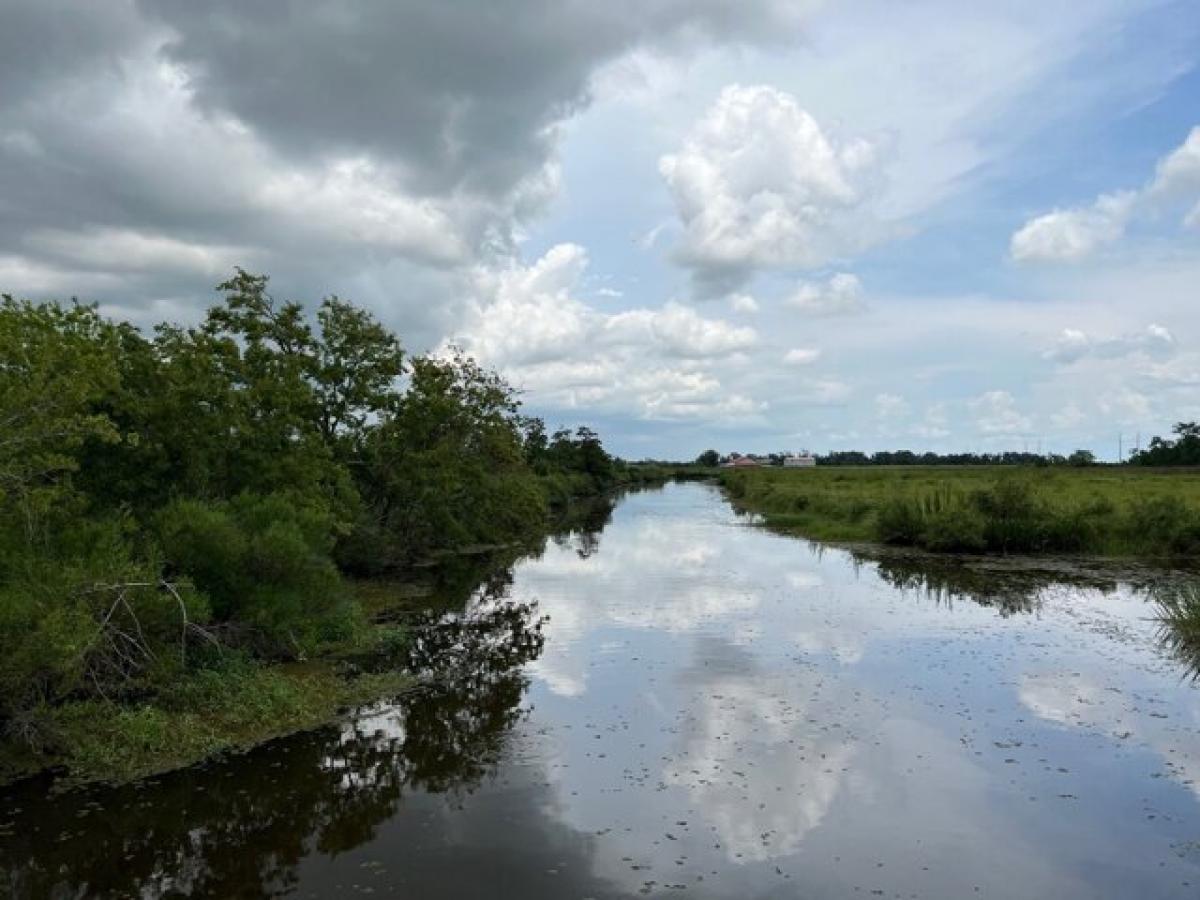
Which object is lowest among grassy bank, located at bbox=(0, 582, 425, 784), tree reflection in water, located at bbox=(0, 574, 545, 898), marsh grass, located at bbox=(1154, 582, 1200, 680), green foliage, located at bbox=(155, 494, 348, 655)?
tree reflection in water, located at bbox=(0, 574, 545, 898)

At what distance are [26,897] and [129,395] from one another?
1136cm

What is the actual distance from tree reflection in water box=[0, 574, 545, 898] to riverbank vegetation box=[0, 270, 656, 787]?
0.85 m

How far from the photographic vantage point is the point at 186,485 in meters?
19.2

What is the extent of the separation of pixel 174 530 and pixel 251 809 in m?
6.18

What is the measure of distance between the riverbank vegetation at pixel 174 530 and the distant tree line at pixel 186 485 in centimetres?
4

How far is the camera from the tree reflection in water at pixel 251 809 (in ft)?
29.8

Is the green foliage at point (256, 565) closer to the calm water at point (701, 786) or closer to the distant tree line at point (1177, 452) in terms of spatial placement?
the calm water at point (701, 786)

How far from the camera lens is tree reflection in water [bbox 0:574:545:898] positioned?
29.8 feet

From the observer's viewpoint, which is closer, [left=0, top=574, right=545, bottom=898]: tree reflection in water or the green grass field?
[left=0, top=574, right=545, bottom=898]: tree reflection in water

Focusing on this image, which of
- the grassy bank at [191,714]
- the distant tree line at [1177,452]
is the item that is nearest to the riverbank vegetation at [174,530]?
the grassy bank at [191,714]

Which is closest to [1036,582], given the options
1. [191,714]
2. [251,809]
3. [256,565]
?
[256,565]

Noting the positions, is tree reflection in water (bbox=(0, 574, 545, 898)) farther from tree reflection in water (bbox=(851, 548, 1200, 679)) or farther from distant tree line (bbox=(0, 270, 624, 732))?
tree reflection in water (bbox=(851, 548, 1200, 679))

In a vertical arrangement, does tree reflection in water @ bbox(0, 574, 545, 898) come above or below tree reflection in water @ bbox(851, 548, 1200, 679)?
below

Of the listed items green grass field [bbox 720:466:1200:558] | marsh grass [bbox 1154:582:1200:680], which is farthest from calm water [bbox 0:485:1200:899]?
green grass field [bbox 720:466:1200:558]
